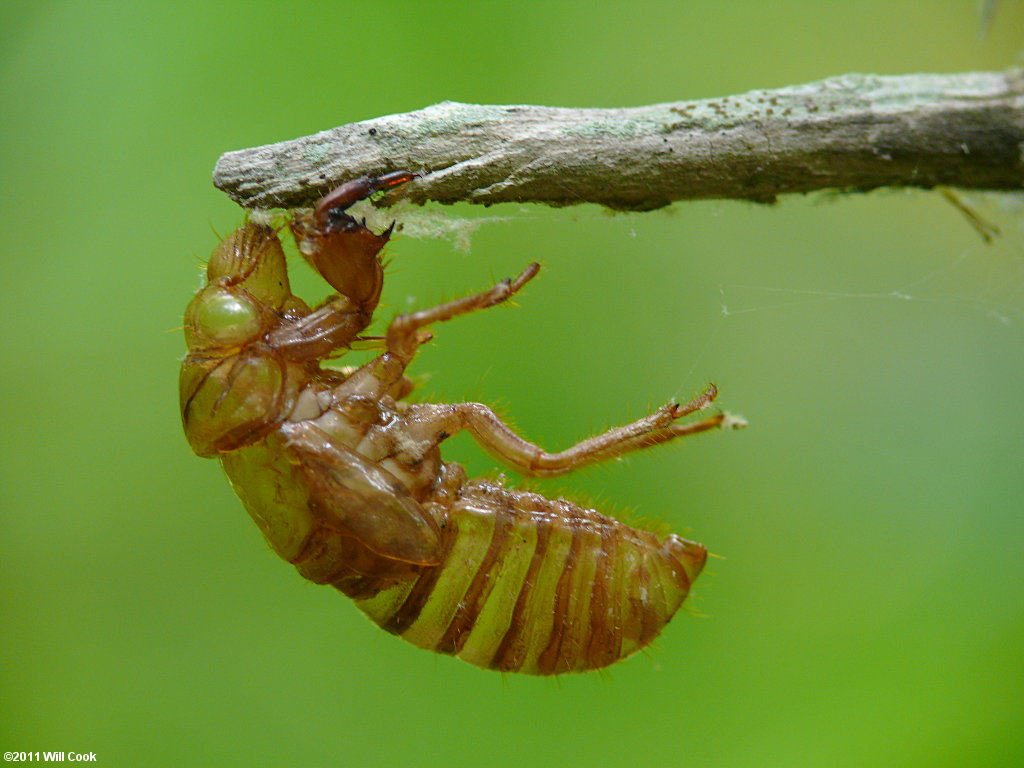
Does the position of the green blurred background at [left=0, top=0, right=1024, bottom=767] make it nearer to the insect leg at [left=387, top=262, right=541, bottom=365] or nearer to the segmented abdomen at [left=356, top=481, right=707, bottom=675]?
the segmented abdomen at [left=356, top=481, right=707, bottom=675]

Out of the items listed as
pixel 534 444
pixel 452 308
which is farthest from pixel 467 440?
pixel 452 308

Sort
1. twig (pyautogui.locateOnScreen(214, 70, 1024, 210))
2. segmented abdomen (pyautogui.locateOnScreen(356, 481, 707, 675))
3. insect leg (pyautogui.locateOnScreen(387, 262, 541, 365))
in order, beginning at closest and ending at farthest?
twig (pyautogui.locateOnScreen(214, 70, 1024, 210)) < insect leg (pyautogui.locateOnScreen(387, 262, 541, 365)) < segmented abdomen (pyautogui.locateOnScreen(356, 481, 707, 675))

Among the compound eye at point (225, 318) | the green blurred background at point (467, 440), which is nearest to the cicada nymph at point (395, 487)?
the compound eye at point (225, 318)

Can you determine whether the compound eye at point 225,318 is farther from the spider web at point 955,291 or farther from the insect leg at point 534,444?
the spider web at point 955,291

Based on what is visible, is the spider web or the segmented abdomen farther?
the spider web

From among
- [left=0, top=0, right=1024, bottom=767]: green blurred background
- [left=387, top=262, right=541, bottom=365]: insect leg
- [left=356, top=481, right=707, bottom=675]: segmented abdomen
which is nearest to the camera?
[left=387, top=262, right=541, bottom=365]: insect leg

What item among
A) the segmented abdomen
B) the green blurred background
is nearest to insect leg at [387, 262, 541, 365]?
the segmented abdomen
